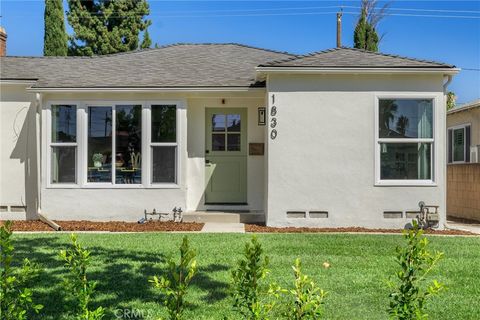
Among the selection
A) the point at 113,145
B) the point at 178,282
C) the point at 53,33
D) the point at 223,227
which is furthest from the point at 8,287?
the point at 53,33

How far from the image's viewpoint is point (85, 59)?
1262 centimetres

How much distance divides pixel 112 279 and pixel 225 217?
16.4ft

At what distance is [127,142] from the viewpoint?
1042 centimetres

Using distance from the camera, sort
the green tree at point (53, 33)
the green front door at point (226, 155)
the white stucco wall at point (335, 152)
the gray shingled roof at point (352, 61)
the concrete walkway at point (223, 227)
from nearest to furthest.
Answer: the concrete walkway at point (223, 227) → the gray shingled roof at point (352, 61) → the white stucco wall at point (335, 152) → the green front door at point (226, 155) → the green tree at point (53, 33)

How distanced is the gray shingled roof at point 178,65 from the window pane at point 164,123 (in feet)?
1.78

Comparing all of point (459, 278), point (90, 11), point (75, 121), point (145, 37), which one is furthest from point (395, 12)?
point (459, 278)

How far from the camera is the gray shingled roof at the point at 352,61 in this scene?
9.38 metres

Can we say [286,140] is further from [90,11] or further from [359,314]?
[90,11]

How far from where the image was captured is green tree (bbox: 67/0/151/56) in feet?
89.8

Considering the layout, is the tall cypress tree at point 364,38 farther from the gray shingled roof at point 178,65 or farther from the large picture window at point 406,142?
the large picture window at point 406,142

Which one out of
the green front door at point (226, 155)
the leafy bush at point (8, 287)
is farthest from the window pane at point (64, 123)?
the leafy bush at point (8, 287)

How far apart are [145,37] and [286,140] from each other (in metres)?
21.7

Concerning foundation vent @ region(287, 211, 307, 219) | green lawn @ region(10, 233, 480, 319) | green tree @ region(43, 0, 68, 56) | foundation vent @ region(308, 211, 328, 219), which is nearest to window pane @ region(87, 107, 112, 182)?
green lawn @ region(10, 233, 480, 319)

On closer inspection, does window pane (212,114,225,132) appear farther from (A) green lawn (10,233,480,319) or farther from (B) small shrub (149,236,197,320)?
(B) small shrub (149,236,197,320)
